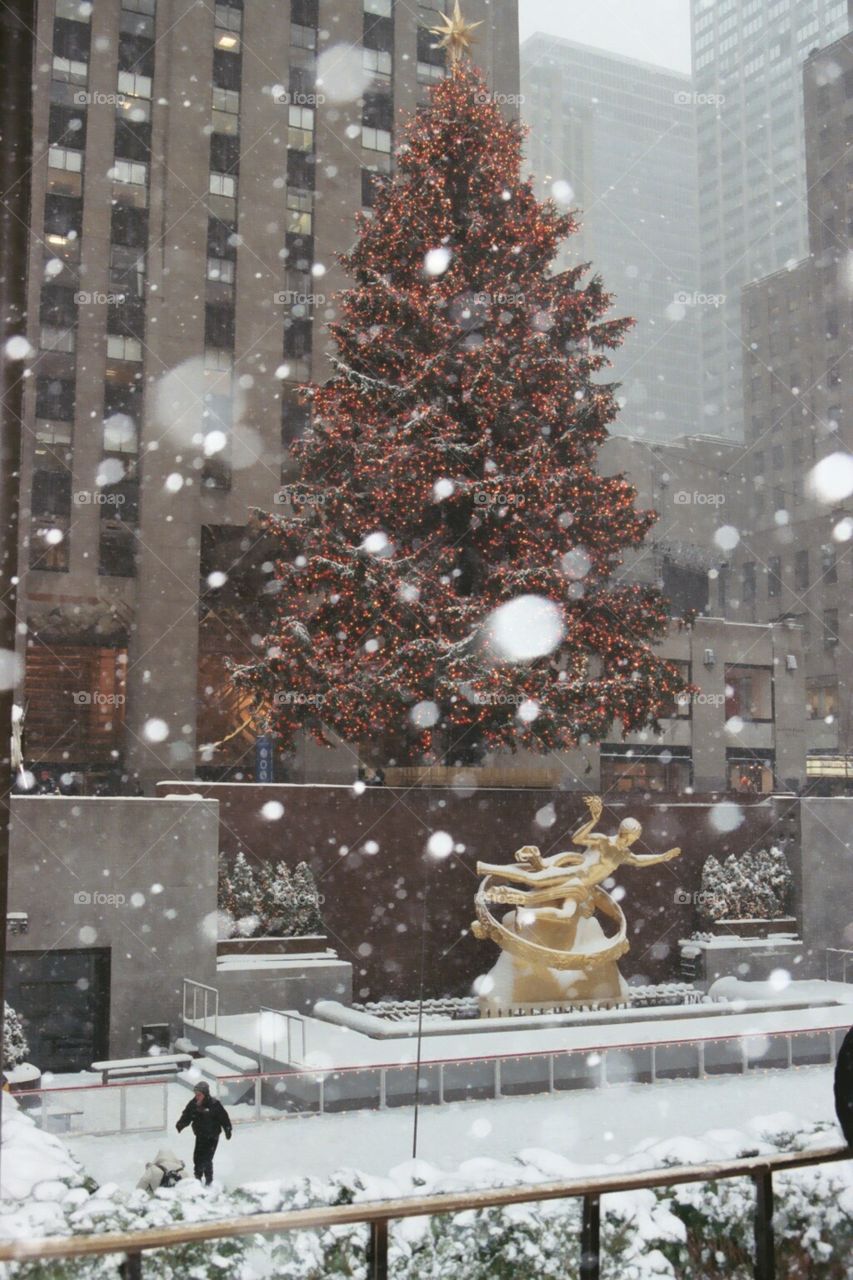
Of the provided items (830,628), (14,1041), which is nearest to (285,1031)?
(14,1041)

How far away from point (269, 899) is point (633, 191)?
16938 cm

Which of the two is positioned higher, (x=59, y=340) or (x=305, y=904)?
(x=59, y=340)

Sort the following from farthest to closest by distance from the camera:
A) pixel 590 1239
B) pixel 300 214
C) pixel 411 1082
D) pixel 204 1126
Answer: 1. pixel 300 214
2. pixel 411 1082
3. pixel 204 1126
4. pixel 590 1239

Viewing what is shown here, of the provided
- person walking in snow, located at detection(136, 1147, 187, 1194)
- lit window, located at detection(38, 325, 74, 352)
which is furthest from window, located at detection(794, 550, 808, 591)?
person walking in snow, located at detection(136, 1147, 187, 1194)

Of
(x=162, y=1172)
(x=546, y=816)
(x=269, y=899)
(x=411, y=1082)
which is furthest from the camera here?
(x=546, y=816)

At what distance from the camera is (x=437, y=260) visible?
72.5 feet

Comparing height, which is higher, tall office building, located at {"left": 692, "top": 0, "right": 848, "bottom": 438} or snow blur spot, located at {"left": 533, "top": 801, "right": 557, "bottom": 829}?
tall office building, located at {"left": 692, "top": 0, "right": 848, "bottom": 438}

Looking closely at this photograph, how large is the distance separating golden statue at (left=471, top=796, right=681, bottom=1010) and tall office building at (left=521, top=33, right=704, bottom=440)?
4537 inches

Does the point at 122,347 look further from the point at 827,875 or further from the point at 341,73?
the point at 827,875

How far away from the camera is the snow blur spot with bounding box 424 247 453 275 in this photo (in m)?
22.0

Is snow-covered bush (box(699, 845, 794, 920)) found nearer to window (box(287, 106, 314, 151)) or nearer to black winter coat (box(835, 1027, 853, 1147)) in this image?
black winter coat (box(835, 1027, 853, 1147))

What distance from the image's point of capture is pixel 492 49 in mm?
42719

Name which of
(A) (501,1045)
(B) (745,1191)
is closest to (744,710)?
(A) (501,1045)

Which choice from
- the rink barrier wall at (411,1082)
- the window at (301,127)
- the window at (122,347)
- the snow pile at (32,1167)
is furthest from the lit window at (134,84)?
the snow pile at (32,1167)
